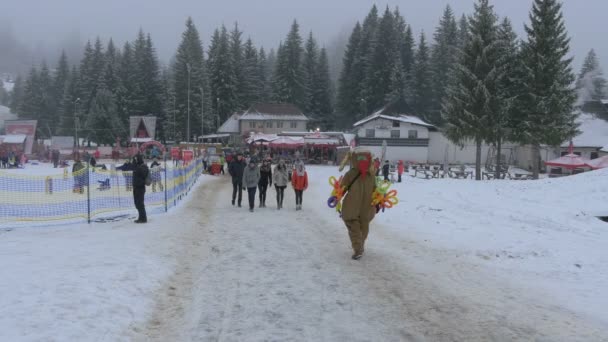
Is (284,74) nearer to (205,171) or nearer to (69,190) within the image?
(205,171)

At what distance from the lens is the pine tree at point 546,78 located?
117 feet

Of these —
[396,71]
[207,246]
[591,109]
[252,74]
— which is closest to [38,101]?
[252,74]

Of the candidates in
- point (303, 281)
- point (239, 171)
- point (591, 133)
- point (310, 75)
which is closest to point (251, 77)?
point (310, 75)

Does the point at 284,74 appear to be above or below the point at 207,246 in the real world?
above

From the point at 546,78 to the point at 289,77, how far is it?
150ft

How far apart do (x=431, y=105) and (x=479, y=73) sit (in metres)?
34.4

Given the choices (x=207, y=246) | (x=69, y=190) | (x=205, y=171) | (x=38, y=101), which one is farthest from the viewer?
(x=38, y=101)

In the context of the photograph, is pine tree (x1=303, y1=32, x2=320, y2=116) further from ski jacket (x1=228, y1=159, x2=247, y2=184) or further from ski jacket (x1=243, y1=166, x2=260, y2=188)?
ski jacket (x1=243, y1=166, x2=260, y2=188)

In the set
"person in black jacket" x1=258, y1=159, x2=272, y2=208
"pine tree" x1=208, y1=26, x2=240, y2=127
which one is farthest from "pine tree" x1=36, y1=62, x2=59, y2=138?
"person in black jacket" x1=258, y1=159, x2=272, y2=208

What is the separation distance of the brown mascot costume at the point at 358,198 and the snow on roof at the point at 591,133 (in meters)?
46.4

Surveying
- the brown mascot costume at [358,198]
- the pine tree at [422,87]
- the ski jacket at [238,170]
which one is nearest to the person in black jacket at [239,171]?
the ski jacket at [238,170]

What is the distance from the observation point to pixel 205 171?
36.3 meters

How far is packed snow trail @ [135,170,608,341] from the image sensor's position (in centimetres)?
534

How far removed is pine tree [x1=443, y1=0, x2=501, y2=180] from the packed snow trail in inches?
1129
